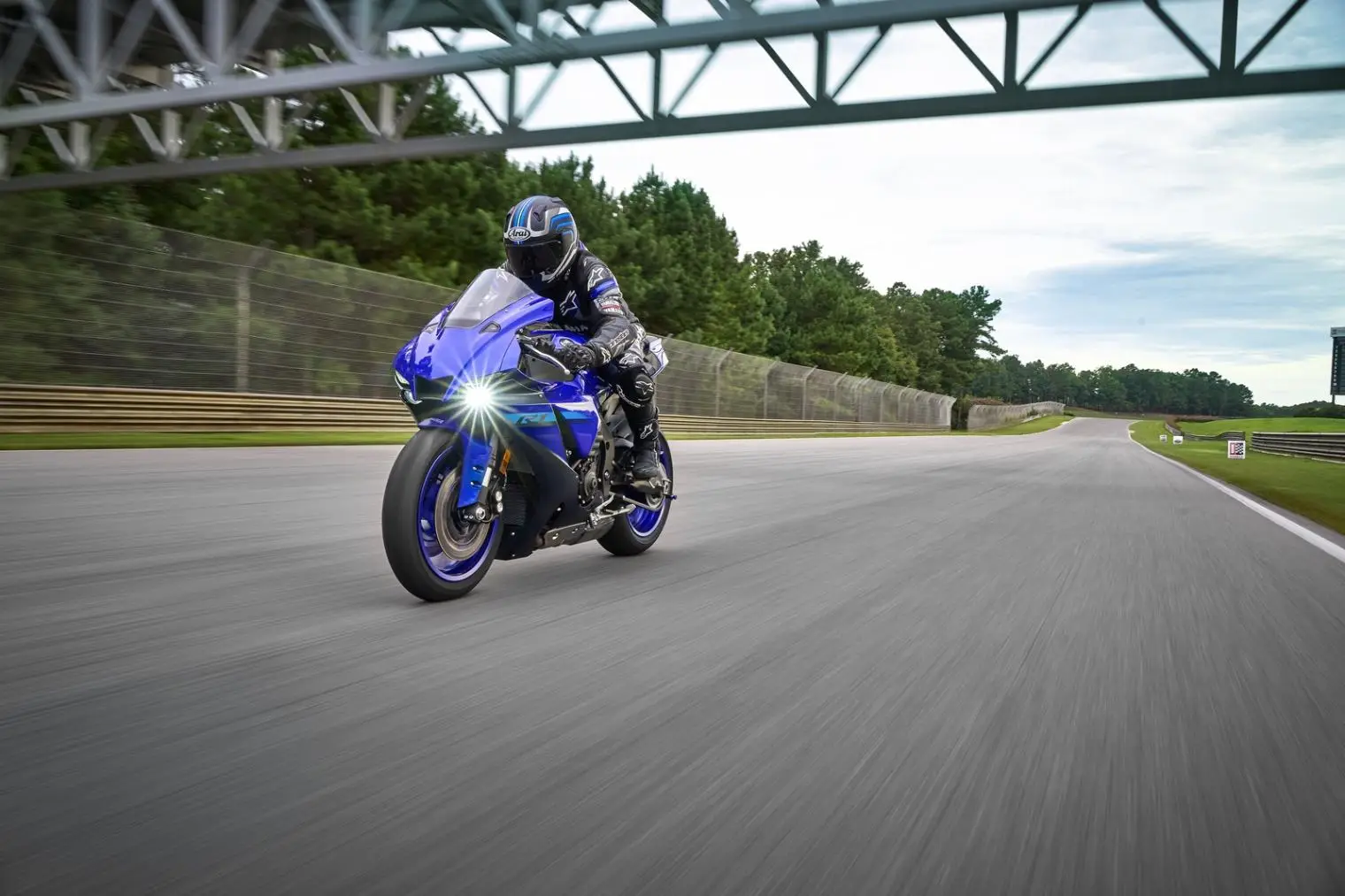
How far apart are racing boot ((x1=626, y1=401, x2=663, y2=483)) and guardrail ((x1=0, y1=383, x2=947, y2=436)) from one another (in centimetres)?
1008

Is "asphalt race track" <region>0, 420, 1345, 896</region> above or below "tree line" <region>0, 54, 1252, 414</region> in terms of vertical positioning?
below

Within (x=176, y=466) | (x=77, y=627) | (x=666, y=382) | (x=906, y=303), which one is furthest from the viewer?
(x=906, y=303)

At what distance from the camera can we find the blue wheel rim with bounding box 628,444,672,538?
6.57 metres

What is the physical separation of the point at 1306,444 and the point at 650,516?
33443mm

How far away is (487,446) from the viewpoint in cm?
473

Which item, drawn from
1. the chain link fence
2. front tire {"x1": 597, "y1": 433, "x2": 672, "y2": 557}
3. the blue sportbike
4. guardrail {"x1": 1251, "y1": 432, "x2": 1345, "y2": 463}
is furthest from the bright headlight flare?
guardrail {"x1": 1251, "y1": 432, "x2": 1345, "y2": 463}

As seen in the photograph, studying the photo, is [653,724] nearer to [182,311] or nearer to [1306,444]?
[182,311]

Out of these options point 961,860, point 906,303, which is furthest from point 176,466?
point 906,303

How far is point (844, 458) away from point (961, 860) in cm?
1898

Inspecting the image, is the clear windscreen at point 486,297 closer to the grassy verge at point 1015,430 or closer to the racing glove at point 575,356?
the racing glove at point 575,356

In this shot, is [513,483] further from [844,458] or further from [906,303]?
[906,303]

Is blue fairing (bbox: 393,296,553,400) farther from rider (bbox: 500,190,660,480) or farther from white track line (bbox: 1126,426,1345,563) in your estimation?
white track line (bbox: 1126,426,1345,563)

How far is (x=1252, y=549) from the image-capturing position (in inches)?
324

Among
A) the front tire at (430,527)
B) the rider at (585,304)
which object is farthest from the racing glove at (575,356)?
the front tire at (430,527)
